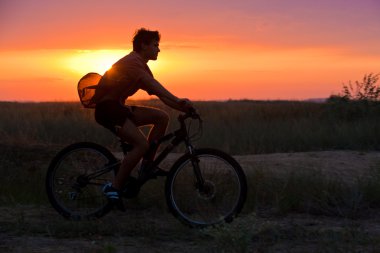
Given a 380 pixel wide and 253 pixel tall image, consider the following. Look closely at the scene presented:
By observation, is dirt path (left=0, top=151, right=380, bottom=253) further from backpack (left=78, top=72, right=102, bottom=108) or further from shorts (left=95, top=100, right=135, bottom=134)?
backpack (left=78, top=72, right=102, bottom=108)

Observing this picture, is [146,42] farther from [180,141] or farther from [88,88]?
[180,141]

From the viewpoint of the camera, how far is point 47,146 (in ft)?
35.9

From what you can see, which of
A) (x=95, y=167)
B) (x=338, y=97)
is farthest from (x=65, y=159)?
A: (x=338, y=97)

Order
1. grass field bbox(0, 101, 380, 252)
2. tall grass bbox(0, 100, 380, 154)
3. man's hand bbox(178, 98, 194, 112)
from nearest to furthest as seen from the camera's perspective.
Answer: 1. grass field bbox(0, 101, 380, 252)
2. man's hand bbox(178, 98, 194, 112)
3. tall grass bbox(0, 100, 380, 154)

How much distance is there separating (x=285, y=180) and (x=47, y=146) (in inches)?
196

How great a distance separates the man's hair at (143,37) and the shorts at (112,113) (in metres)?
0.62

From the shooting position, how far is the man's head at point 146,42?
6113 millimetres

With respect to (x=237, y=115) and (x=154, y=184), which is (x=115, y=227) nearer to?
(x=154, y=184)

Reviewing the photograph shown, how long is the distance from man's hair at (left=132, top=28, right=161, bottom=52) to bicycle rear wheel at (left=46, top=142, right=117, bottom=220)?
3.80 ft

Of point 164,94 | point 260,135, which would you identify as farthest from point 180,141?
point 260,135

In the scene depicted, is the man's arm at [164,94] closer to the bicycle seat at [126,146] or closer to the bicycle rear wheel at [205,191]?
the bicycle rear wheel at [205,191]

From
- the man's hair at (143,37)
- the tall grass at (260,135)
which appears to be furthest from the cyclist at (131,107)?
the tall grass at (260,135)

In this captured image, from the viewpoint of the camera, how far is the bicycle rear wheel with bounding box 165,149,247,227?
593cm

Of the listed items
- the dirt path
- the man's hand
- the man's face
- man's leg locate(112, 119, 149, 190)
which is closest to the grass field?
the dirt path
